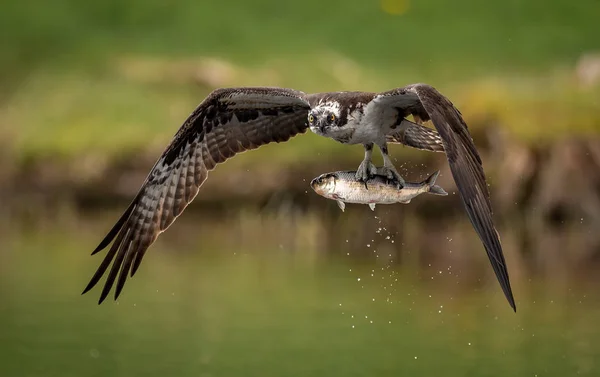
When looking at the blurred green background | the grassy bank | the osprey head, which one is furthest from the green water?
the grassy bank

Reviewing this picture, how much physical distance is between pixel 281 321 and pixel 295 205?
26.2ft

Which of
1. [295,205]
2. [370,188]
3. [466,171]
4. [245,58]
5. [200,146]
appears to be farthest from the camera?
[245,58]

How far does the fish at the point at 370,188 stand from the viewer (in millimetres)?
9125

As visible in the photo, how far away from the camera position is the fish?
9.12 meters

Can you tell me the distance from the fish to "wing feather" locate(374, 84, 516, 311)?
719 millimetres

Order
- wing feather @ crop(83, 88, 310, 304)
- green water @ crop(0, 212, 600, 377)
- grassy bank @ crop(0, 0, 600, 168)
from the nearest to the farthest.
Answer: wing feather @ crop(83, 88, 310, 304) < green water @ crop(0, 212, 600, 377) < grassy bank @ crop(0, 0, 600, 168)

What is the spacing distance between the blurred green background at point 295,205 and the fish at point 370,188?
286 centimetres

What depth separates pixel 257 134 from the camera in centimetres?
1058

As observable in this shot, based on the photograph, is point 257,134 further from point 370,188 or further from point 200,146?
point 370,188

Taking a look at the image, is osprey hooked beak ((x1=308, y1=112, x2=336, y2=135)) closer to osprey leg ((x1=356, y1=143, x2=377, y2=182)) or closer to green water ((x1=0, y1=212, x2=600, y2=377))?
osprey leg ((x1=356, y1=143, x2=377, y2=182))

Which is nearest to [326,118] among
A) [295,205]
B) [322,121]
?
[322,121]

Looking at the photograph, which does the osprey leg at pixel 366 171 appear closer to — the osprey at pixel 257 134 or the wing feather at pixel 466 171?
the osprey at pixel 257 134

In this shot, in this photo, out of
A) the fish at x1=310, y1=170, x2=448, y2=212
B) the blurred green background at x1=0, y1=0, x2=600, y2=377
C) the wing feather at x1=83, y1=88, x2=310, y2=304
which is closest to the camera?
the fish at x1=310, y1=170, x2=448, y2=212

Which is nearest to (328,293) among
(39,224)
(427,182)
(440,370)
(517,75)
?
(440,370)
